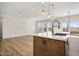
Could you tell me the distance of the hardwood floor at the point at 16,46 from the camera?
1.71 m

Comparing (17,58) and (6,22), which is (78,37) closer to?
(17,58)

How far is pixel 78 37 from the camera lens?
166 centimetres

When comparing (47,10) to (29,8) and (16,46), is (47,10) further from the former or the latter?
(16,46)

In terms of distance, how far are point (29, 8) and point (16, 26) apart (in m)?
0.37

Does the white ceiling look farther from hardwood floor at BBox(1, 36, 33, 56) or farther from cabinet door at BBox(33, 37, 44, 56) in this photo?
cabinet door at BBox(33, 37, 44, 56)

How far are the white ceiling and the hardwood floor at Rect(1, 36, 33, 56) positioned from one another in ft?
1.35

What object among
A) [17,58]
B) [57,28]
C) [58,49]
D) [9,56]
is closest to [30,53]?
[17,58]

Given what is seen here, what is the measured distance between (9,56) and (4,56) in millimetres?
83

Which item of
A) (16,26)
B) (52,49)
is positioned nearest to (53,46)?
(52,49)

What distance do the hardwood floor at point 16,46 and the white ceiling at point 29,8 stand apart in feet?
1.35

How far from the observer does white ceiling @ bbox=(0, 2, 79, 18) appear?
1652 millimetres

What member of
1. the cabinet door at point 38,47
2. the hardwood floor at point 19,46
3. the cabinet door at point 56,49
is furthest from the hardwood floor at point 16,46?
the cabinet door at point 56,49

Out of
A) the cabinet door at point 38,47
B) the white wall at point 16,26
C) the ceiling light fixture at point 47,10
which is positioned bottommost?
the cabinet door at point 38,47

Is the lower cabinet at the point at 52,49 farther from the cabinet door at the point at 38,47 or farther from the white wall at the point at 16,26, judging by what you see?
the white wall at the point at 16,26
